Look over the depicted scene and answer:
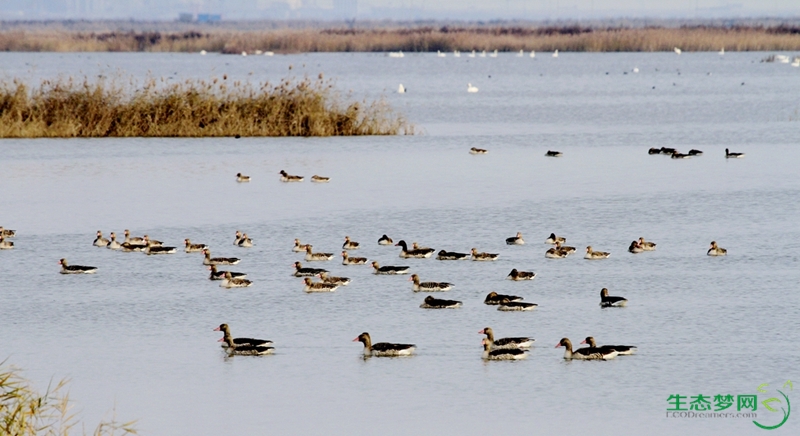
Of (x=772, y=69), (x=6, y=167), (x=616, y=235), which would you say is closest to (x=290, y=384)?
(x=616, y=235)

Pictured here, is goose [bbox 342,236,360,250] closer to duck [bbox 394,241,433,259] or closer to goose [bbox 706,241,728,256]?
duck [bbox 394,241,433,259]

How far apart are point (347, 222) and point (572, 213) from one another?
494 cm

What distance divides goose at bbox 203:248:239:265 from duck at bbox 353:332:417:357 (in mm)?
6160

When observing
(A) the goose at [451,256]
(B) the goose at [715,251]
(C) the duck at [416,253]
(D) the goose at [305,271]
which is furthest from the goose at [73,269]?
(B) the goose at [715,251]

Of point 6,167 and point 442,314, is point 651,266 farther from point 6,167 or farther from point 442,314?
point 6,167

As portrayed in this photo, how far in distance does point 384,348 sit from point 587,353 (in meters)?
2.43

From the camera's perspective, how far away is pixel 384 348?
14.9 metres

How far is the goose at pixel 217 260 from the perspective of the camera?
20.8 m

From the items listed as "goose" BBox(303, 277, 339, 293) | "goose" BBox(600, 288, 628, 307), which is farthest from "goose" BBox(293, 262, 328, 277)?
"goose" BBox(600, 288, 628, 307)

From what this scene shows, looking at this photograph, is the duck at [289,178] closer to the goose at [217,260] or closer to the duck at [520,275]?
the goose at [217,260]

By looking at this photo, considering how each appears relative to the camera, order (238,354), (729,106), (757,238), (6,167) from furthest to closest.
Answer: (729,106)
(6,167)
(757,238)
(238,354)

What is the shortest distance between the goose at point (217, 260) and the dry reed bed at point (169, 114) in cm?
1896

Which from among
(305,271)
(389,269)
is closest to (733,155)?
(389,269)

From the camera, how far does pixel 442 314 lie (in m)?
17.5
